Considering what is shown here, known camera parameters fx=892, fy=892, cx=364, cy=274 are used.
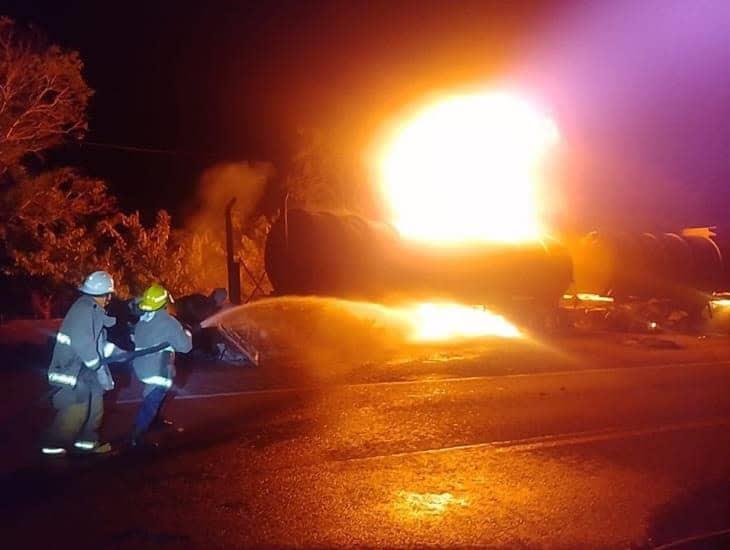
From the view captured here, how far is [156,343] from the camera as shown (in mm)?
8094

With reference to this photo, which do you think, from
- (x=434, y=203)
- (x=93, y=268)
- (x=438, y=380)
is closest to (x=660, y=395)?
(x=438, y=380)

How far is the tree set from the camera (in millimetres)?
17578

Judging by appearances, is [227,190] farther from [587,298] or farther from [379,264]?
[587,298]

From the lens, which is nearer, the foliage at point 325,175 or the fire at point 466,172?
the fire at point 466,172

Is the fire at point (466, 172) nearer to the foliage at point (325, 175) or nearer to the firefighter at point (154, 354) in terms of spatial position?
the foliage at point (325, 175)

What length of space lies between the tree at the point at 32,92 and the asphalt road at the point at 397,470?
28.6 ft

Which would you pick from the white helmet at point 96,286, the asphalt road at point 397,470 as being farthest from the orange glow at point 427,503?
the white helmet at point 96,286

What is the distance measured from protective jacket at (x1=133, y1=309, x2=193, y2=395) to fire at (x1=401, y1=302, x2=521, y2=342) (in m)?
9.79

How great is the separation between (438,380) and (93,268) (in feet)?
36.2

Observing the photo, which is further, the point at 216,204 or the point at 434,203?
the point at 216,204

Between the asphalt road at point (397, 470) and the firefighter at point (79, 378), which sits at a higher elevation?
the firefighter at point (79, 378)

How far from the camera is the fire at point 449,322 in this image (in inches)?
716

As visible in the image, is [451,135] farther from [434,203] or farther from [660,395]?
[660,395]

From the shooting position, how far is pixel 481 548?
5.61 meters
